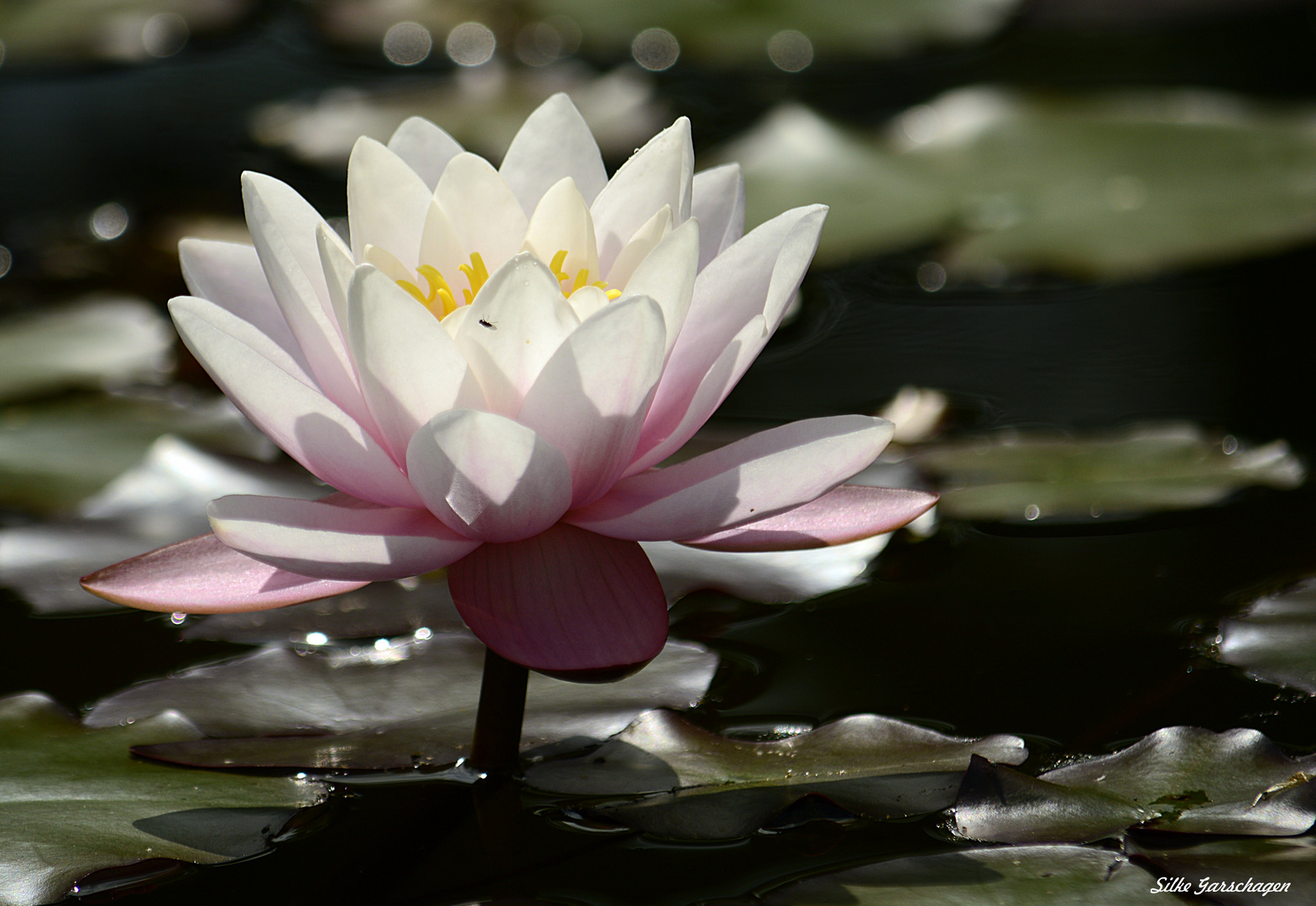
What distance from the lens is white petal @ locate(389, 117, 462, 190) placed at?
987 mm

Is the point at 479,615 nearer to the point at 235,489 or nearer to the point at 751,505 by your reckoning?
the point at 751,505

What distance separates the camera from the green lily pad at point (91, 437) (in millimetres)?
1346

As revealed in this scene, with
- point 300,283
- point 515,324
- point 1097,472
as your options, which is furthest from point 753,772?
point 1097,472

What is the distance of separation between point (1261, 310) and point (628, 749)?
4.29ft

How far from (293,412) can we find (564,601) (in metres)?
0.23

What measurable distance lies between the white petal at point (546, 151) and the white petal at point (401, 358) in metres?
0.26

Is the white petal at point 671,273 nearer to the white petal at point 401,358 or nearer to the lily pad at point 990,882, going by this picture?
the white petal at point 401,358

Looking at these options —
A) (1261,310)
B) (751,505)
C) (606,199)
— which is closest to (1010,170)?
(1261,310)

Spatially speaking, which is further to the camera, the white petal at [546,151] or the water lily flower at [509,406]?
the white petal at [546,151]

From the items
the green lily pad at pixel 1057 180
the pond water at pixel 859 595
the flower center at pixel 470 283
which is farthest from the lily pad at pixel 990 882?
the green lily pad at pixel 1057 180

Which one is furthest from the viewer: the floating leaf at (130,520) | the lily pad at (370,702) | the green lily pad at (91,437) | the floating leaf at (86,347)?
the floating leaf at (86,347)

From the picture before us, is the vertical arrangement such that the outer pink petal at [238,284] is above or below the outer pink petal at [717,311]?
above

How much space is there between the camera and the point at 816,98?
2574 mm

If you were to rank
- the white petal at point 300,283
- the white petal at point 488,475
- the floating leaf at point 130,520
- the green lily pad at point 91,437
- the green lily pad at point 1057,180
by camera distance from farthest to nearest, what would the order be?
the green lily pad at point 1057,180 → the green lily pad at point 91,437 → the floating leaf at point 130,520 → the white petal at point 300,283 → the white petal at point 488,475
